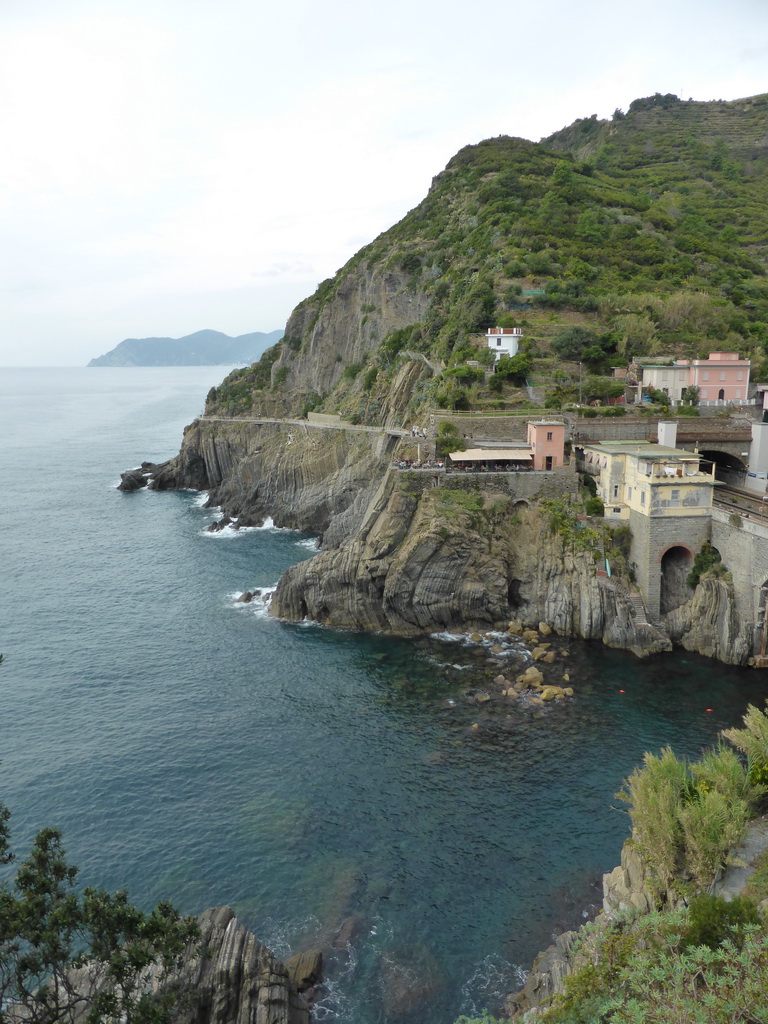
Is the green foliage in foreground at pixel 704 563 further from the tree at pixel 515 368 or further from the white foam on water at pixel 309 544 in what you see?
the white foam on water at pixel 309 544

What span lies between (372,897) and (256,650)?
25.3 meters

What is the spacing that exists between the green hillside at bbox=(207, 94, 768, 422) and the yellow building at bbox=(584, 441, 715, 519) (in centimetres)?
1688

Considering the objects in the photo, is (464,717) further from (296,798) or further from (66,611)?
(66,611)

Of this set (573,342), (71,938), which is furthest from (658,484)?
(71,938)

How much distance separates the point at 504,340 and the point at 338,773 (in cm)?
5077

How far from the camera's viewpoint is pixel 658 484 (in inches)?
1943

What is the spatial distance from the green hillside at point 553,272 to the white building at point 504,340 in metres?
1.23

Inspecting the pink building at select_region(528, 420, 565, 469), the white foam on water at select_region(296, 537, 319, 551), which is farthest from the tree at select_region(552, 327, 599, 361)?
the white foam on water at select_region(296, 537, 319, 551)

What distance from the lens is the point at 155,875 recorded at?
95.8 feet

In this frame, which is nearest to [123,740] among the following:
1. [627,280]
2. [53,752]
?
[53,752]

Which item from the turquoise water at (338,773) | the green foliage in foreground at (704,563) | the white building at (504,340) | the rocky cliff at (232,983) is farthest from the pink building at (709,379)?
the rocky cliff at (232,983)

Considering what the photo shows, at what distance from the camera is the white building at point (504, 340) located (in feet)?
236

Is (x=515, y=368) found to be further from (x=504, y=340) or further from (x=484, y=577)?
(x=484, y=577)

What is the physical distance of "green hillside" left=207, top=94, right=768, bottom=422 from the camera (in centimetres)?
7531
